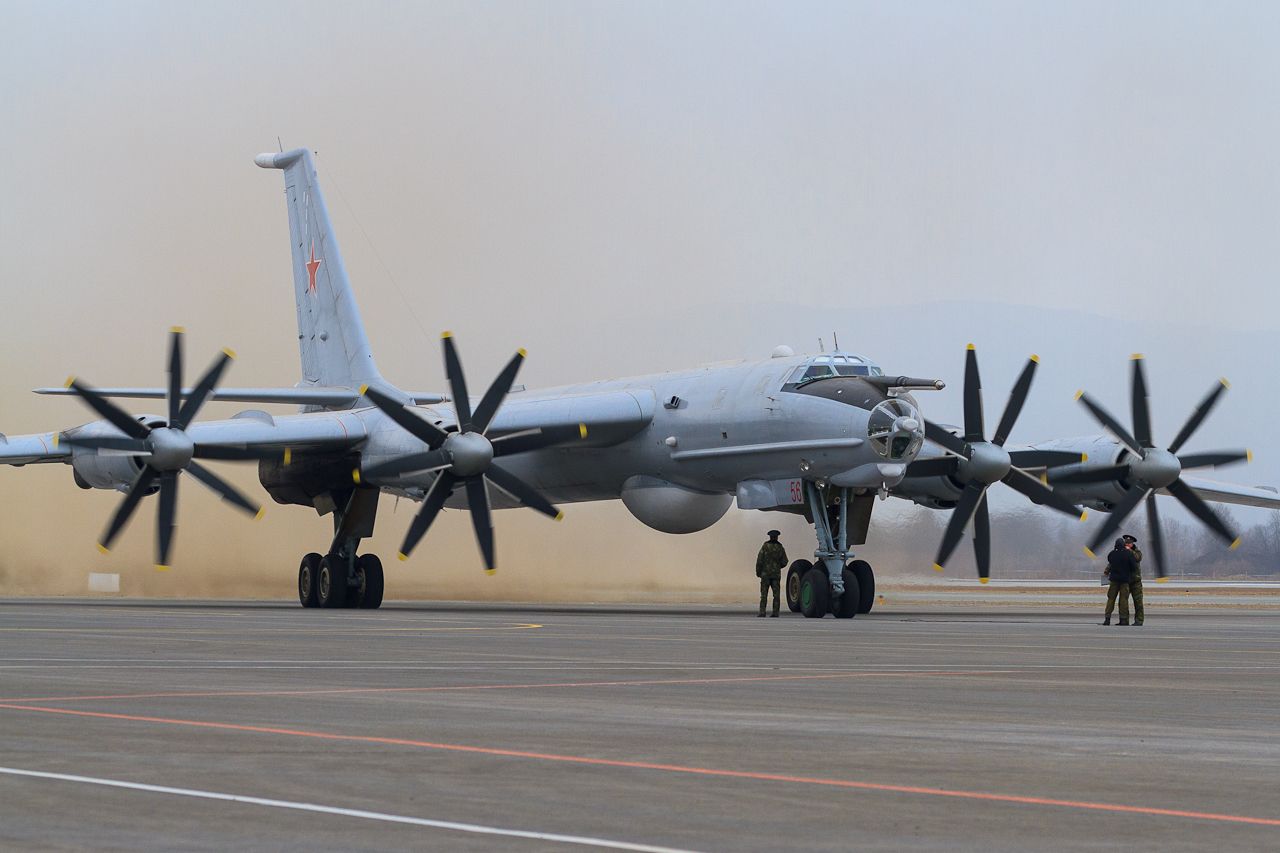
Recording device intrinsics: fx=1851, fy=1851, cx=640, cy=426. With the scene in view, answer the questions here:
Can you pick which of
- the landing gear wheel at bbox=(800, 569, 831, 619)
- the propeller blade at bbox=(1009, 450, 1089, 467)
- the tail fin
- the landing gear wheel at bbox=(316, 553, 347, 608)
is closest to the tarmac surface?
the landing gear wheel at bbox=(800, 569, 831, 619)

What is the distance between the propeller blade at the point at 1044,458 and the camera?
112 feet

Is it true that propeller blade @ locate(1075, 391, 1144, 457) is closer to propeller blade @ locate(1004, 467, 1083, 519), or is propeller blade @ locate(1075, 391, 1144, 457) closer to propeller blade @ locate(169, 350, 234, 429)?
propeller blade @ locate(1004, 467, 1083, 519)

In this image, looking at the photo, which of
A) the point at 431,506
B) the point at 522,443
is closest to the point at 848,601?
the point at 522,443

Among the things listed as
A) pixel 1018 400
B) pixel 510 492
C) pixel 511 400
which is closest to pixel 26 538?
pixel 511 400

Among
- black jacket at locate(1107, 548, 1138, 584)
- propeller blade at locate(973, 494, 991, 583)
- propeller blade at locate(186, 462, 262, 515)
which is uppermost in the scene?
propeller blade at locate(186, 462, 262, 515)

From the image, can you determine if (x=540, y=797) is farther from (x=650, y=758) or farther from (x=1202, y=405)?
(x=1202, y=405)

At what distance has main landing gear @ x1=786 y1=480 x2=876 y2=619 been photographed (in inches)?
1178

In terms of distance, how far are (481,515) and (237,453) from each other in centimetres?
522

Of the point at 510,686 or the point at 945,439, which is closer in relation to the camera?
the point at 510,686

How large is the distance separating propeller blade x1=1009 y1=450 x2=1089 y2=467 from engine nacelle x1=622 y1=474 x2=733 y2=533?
5.34m

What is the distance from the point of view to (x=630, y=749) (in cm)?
878

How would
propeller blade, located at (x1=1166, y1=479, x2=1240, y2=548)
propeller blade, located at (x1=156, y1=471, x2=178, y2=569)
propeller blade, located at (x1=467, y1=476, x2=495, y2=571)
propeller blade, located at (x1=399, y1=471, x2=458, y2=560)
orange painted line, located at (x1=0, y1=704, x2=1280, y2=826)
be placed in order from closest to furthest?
orange painted line, located at (x1=0, y1=704, x2=1280, y2=826)
propeller blade, located at (x1=399, y1=471, x2=458, y2=560)
propeller blade, located at (x1=467, y1=476, x2=495, y2=571)
propeller blade, located at (x1=156, y1=471, x2=178, y2=569)
propeller blade, located at (x1=1166, y1=479, x2=1240, y2=548)

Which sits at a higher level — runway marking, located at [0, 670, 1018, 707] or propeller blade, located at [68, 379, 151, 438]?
propeller blade, located at [68, 379, 151, 438]

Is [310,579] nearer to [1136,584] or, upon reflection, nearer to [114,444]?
[114,444]
